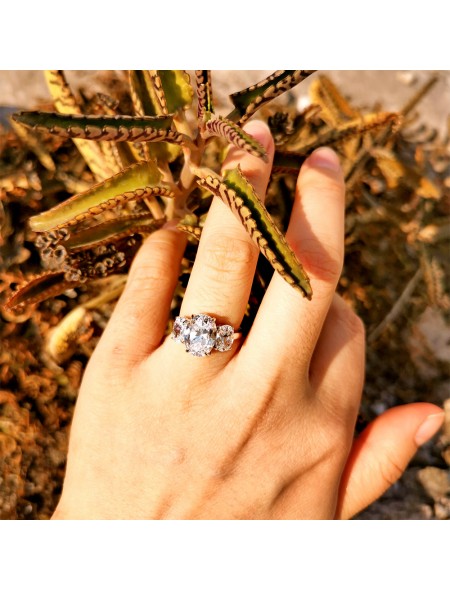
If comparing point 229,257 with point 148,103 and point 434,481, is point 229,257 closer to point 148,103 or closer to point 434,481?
point 148,103

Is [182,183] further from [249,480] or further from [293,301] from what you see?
[249,480]

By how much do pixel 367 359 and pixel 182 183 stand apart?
1.00m

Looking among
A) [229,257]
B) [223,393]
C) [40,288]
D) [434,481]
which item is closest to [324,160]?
[229,257]

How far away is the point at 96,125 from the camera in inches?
28.3

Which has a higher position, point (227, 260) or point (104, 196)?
point (104, 196)

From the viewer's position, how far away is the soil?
1.41 meters

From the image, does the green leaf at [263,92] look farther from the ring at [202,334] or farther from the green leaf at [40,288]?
the green leaf at [40,288]

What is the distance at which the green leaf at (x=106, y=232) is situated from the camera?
1.10 m

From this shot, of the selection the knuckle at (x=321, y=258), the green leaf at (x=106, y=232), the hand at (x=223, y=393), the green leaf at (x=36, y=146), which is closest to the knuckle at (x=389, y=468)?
the hand at (x=223, y=393)

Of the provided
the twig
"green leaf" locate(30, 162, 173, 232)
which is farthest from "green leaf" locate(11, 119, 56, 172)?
the twig

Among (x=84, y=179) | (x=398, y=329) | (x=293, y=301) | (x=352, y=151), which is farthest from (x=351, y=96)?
(x=293, y=301)

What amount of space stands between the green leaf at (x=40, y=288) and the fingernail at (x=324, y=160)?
566mm

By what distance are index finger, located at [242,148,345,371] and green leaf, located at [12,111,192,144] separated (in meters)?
0.36

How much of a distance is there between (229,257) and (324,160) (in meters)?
0.30
